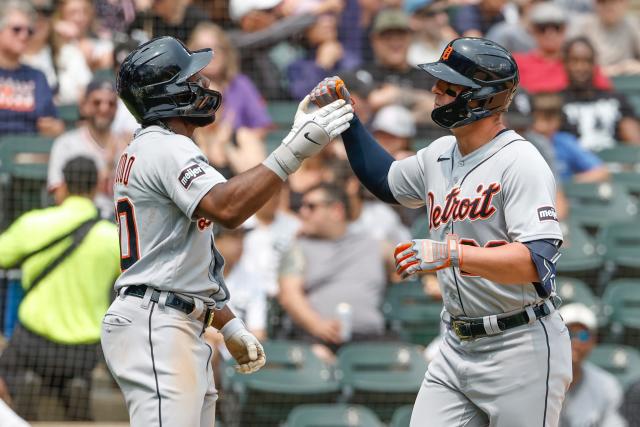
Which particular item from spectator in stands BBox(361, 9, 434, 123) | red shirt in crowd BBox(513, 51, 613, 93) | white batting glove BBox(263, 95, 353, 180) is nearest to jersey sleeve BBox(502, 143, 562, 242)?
white batting glove BBox(263, 95, 353, 180)

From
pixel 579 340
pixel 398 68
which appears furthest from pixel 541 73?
pixel 579 340

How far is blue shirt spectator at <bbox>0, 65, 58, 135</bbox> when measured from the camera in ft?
25.7

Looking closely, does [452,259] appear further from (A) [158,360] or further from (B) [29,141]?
(B) [29,141]

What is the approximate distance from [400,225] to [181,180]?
425cm

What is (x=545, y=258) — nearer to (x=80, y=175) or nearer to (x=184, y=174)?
(x=184, y=174)

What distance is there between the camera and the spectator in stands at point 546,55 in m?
8.88

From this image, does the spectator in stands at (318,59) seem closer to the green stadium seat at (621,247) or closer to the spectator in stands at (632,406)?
the green stadium seat at (621,247)

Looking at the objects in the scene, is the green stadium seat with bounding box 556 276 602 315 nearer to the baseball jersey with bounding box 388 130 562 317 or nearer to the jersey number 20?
the baseball jersey with bounding box 388 130 562 317

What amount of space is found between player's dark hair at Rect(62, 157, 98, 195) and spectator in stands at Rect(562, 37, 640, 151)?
3.80 meters

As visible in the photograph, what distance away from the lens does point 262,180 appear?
3.52 meters

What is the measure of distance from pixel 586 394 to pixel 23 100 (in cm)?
413

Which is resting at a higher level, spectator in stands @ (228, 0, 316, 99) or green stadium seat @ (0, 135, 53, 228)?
spectator in stands @ (228, 0, 316, 99)

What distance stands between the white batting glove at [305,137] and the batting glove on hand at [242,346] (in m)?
0.67

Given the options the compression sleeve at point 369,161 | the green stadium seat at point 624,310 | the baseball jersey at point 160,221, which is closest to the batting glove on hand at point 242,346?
the baseball jersey at point 160,221
